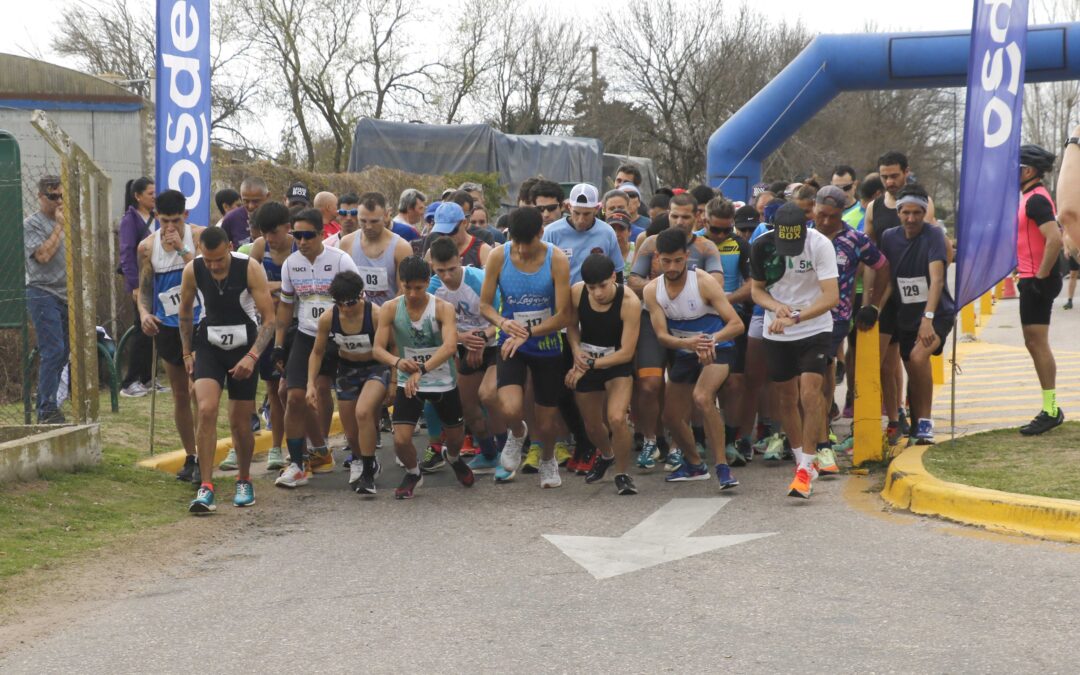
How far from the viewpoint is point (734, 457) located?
32.3ft

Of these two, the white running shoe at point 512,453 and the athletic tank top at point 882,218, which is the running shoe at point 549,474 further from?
the athletic tank top at point 882,218

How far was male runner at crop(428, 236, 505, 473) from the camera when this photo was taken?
30.9ft

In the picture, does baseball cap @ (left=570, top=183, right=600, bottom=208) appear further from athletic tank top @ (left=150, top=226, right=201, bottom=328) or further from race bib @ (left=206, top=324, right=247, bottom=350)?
athletic tank top @ (left=150, top=226, right=201, bottom=328)

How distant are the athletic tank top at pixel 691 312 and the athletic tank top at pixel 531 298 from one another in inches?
31.9

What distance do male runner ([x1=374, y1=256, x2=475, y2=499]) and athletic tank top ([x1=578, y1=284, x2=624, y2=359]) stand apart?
0.91 metres

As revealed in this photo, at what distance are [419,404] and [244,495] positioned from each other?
52.4 inches

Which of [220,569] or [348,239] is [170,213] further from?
[220,569]

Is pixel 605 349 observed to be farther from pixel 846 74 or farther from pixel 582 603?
pixel 846 74

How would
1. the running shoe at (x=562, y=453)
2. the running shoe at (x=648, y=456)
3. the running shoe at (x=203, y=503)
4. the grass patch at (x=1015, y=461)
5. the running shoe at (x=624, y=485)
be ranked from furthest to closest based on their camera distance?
the running shoe at (x=562, y=453) → the running shoe at (x=648, y=456) → the running shoe at (x=624, y=485) → the running shoe at (x=203, y=503) → the grass patch at (x=1015, y=461)

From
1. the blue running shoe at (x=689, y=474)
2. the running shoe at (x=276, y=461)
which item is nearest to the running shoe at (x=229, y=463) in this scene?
the running shoe at (x=276, y=461)

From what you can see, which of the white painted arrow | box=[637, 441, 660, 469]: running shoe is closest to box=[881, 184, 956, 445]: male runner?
box=[637, 441, 660, 469]: running shoe

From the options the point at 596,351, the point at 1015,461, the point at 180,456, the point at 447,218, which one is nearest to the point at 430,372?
the point at 596,351

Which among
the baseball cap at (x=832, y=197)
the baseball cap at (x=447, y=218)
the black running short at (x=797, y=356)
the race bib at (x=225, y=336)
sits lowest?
the black running short at (x=797, y=356)

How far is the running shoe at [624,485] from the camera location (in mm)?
8789
